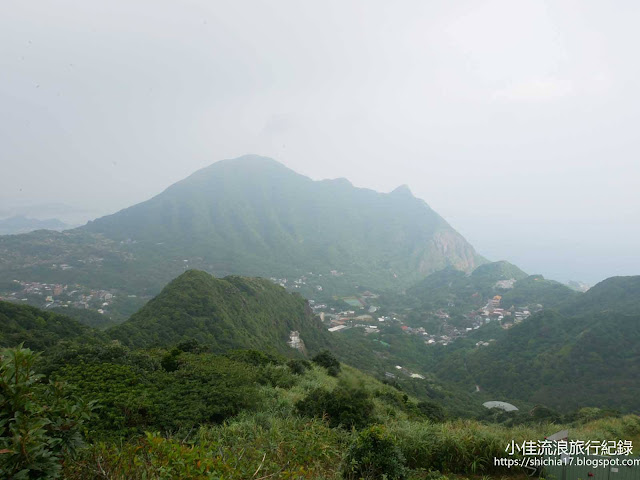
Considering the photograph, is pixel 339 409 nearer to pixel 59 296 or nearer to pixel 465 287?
pixel 59 296

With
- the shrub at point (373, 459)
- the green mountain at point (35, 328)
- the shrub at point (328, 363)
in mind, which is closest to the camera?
the shrub at point (373, 459)

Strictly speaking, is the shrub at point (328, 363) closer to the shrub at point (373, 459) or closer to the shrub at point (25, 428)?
the shrub at point (373, 459)

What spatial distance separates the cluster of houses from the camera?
66000 millimetres

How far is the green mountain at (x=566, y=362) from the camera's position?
131 ft

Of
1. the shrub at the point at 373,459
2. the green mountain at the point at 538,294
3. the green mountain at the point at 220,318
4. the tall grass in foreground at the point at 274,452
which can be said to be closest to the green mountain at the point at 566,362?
the green mountain at the point at 538,294

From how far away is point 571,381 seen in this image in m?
43.7

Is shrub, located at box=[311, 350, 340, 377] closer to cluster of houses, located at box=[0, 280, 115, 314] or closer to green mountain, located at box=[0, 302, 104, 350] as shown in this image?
green mountain, located at box=[0, 302, 104, 350]

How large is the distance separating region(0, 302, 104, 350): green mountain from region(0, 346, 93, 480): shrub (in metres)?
22.2

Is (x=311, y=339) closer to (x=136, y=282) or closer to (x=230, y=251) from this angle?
(x=136, y=282)

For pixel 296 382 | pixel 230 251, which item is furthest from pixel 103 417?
pixel 230 251

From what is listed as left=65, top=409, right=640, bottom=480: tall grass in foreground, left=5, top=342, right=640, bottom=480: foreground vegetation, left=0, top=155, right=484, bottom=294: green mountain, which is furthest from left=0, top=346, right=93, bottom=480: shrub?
left=0, top=155, right=484, bottom=294: green mountain

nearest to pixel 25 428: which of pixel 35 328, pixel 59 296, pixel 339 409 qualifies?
pixel 339 409

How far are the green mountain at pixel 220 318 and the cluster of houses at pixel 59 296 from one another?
3710cm

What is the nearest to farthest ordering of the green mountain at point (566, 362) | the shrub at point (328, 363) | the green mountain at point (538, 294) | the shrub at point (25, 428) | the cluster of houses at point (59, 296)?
the shrub at point (25, 428)
the shrub at point (328, 363)
the green mountain at point (566, 362)
the cluster of houses at point (59, 296)
the green mountain at point (538, 294)
